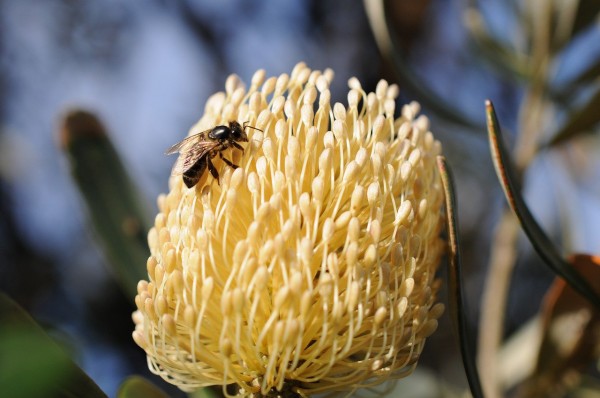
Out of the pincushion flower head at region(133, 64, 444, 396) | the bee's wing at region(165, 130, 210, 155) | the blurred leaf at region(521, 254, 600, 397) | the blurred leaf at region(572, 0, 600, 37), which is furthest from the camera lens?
the blurred leaf at region(572, 0, 600, 37)

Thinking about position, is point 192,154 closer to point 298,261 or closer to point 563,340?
point 298,261

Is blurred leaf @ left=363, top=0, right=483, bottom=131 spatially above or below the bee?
above

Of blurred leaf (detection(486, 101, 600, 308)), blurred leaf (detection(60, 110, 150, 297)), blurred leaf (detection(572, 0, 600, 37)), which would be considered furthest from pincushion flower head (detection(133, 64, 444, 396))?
blurred leaf (detection(572, 0, 600, 37))

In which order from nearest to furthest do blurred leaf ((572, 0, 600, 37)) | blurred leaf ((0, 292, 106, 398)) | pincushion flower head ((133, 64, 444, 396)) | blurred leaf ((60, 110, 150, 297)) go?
blurred leaf ((0, 292, 106, 398))
pincushion flower head ((133, 64, 444, 396))
blurred leaf ((60, 110, 150, 297))
blurred leaf ((572, 0, 600, 37))

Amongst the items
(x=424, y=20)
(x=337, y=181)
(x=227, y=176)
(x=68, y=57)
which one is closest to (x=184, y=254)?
(x=227, y=176)

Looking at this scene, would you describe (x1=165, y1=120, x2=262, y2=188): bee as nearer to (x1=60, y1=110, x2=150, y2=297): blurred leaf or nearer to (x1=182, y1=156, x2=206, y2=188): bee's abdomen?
(x1=182, y1=156, x2=206, y2=188): bee's abdomen

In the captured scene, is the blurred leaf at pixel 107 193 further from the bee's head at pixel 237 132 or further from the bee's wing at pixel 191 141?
the bee's head at pixel 237 132

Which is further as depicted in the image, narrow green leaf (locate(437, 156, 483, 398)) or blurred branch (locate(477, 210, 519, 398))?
blurred branch (locate(477, 210, 519, 398))

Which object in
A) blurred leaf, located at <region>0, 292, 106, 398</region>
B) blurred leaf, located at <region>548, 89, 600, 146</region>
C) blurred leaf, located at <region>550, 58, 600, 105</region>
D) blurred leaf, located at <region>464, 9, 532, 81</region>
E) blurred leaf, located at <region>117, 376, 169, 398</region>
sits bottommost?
blurred leaf, located at <region>117, 376, 169, 398</region>

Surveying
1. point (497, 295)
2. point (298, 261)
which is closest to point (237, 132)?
point (298, 261)
